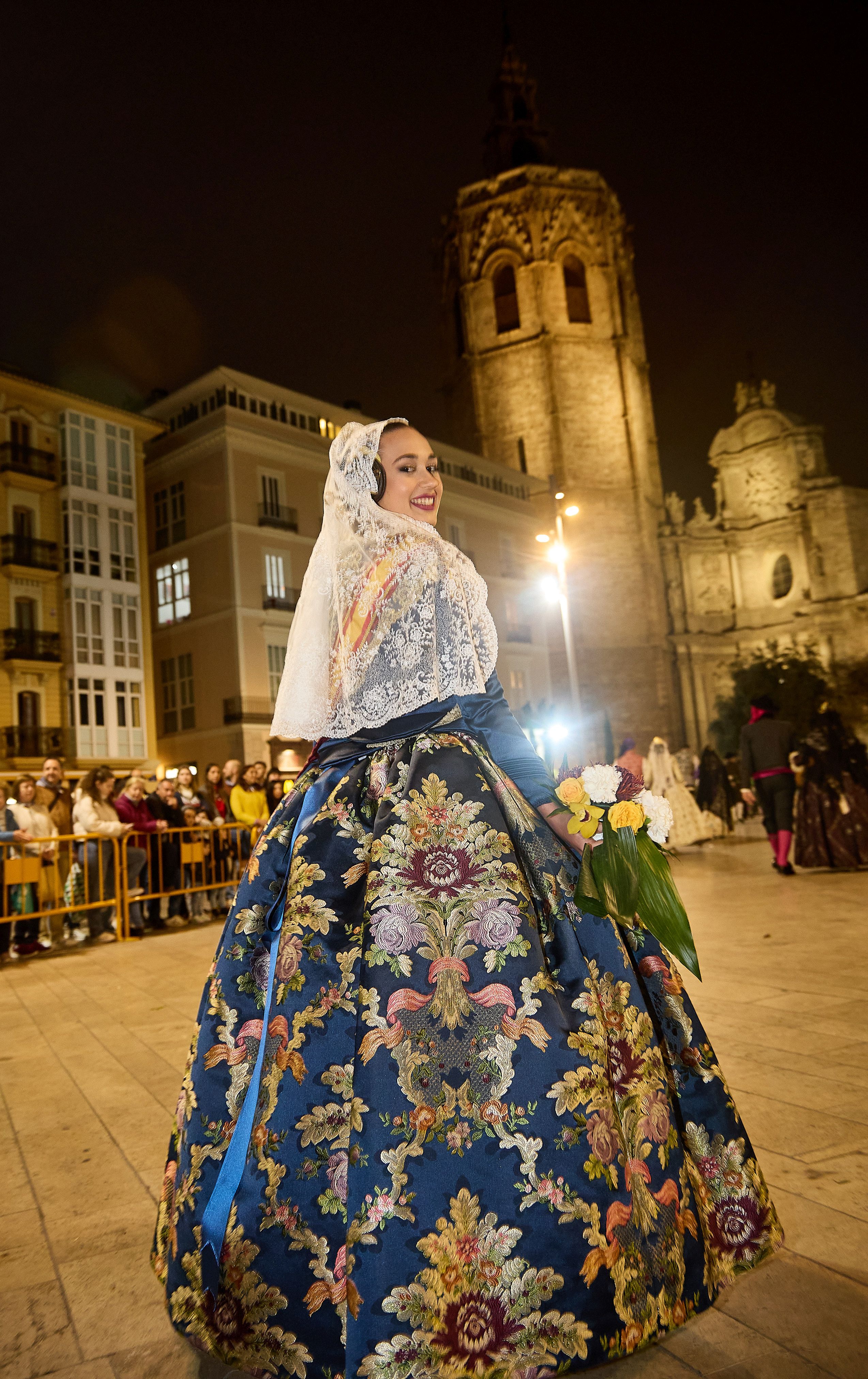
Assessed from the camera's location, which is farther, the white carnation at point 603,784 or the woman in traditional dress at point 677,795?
the woman in traditional dress at point 677,795

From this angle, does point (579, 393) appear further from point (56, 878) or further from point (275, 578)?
point (56, 878)

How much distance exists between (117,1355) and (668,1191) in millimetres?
1159

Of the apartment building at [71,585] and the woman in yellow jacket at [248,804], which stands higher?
the apartment building at [71,585]

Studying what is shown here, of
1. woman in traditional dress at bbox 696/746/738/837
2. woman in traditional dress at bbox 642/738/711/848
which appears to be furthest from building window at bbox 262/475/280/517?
woman in traditional dress at bbox 642/738/711/848

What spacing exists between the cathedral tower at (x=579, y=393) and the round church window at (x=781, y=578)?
5.48m

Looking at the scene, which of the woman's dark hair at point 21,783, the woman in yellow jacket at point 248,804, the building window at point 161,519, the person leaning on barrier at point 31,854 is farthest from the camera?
the building window at point 161,519


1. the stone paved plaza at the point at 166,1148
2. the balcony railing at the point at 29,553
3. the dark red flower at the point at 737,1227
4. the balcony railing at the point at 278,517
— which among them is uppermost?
the balcony railing at the point at 278,517

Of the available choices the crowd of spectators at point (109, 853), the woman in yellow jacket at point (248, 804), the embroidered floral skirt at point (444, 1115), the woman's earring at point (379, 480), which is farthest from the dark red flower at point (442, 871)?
the woman in yellow jacket at point (248, 804)

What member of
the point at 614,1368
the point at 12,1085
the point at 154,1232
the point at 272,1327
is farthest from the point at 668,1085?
the point at 12,1085

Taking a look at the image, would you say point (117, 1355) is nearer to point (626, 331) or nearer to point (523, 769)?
point (523, 769)

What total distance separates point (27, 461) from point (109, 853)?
19.0m

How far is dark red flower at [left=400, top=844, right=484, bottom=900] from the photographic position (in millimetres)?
1837

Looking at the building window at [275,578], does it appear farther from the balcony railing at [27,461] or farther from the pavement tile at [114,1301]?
the pavement tile at [114,1301]

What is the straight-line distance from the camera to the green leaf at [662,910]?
1.91 metres
